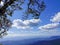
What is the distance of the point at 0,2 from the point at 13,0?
→ 1.17 meters

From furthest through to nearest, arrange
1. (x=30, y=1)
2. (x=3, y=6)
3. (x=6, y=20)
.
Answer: (x=6, y=20)
(x=30, y=1)
(x=3, y=6)

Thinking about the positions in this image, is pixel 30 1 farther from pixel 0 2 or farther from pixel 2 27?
pixel 2 27

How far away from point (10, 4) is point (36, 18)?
3.15 metres

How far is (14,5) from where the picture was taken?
20219 mm

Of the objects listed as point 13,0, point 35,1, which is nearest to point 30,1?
point 35,1

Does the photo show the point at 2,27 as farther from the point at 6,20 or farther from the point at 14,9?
the point at 14,9

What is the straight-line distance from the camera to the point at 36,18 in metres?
20.7

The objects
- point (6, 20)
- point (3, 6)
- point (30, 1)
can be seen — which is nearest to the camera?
point (3, 6)

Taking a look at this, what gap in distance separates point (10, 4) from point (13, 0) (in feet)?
1.29

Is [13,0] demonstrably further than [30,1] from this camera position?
No

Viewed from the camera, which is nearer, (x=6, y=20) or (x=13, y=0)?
(x=13, y=0)

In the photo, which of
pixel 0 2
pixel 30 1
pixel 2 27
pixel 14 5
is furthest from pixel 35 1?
pixel 2 27

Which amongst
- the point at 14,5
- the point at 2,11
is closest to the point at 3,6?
the point at 2,11

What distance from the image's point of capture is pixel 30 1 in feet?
66.0
